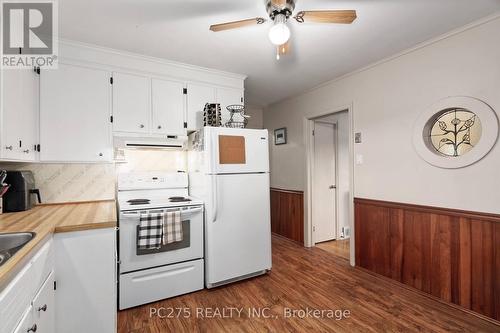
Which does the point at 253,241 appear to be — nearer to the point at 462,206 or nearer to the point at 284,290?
the point at 284,290

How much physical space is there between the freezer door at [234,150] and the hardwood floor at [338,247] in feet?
5.83

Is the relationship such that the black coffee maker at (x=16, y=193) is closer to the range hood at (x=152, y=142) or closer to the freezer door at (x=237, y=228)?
the range hood at (x=152, y=142)

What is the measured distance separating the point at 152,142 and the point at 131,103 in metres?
0.45

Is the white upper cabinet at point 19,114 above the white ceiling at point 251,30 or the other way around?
the other way around

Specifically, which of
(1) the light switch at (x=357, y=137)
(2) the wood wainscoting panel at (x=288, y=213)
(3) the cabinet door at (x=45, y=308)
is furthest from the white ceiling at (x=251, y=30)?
(2) the wood wainscoting panel at (x=288, y=213)

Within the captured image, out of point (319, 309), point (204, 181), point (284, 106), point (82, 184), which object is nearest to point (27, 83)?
point (82, 184)

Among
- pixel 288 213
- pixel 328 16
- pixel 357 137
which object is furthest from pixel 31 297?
pixel 288 213

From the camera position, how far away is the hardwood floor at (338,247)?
3.48 m

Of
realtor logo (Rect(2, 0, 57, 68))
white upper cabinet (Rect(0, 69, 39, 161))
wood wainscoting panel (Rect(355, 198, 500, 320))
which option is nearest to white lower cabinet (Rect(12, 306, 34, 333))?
white upper cabinet (Rect(0, 69, 39, 161))

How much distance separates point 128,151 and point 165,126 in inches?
21.2

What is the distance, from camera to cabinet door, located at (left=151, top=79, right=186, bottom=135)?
2.65 metres

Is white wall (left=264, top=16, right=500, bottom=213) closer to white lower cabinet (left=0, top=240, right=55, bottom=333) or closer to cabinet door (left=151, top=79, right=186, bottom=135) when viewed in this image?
cabinet door (left=151, top=79, right=186, bottom=135)

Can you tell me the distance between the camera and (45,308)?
126 centimetres

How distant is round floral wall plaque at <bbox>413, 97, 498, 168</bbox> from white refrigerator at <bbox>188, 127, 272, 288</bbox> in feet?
5.12
